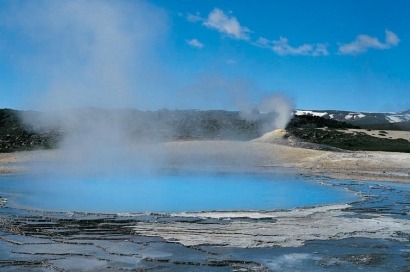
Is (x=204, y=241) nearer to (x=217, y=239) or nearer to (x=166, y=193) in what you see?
(x=217, y=239)

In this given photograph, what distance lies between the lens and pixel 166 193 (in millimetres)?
13000

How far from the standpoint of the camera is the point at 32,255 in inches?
245

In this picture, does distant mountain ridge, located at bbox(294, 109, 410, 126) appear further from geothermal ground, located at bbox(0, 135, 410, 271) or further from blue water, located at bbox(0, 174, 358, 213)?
geothermal ground, located at bbox(0, 135, 410, 271)

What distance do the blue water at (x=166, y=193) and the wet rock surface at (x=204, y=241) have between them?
1.11 meters

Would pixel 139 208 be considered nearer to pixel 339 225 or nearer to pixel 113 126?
pixel 339 225

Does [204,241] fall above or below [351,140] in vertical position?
below

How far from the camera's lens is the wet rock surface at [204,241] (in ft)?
19.4

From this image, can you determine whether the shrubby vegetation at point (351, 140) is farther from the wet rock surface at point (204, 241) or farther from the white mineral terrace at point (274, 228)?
the wet rock surface at point (204, 241)

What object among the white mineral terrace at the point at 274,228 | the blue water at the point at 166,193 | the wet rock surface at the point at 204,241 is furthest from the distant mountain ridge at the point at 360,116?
the wet rock surface at the point at 204,241

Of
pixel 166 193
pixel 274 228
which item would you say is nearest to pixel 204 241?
pixel 274 228

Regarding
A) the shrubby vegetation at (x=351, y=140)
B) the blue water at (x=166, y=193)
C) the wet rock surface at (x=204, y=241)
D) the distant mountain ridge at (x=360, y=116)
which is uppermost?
the distant mountain ridge at (x=360, y=116)

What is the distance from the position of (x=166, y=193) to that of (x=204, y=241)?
597cm

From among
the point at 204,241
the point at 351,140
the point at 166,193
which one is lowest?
the point at 204,241

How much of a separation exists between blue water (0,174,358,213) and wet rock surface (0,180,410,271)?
1109 mm
